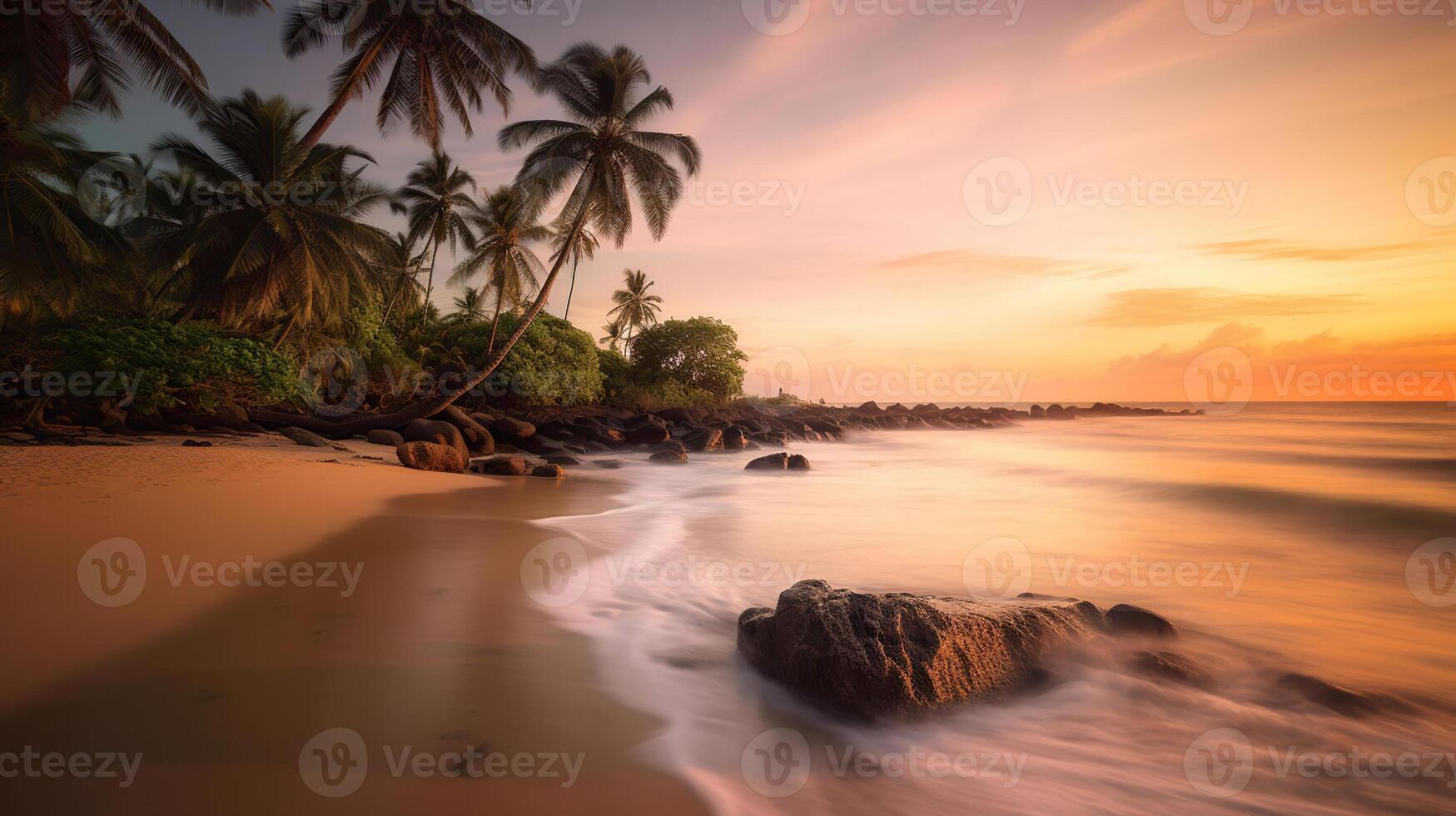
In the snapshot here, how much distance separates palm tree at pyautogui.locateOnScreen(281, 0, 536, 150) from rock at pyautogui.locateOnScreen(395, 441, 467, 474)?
8.68 metres

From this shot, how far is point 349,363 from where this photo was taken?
933 inches

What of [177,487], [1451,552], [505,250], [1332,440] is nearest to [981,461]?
[1451,552]

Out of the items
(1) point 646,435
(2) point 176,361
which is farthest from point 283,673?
(1) point 646,435

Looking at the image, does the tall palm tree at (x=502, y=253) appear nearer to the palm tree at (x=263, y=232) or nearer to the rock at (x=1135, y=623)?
the palm tree at (x=263, y=232)

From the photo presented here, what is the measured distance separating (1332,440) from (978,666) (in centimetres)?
2959

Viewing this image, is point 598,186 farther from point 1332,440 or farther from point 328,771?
point 1332,440

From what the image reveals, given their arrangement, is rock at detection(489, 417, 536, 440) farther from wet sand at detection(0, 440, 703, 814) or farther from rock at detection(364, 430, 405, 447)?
wet sand at detection(0, 440, 703, 814)

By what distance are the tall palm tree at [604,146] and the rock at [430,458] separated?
7.29m

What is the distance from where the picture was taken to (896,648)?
10.7ft

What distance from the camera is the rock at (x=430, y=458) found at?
11.7 m

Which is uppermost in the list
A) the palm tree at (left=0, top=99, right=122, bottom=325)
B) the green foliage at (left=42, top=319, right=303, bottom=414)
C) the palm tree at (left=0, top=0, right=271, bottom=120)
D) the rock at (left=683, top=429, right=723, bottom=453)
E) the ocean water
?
the palm tree at (left=0, top=0, right=271, bottom=120)

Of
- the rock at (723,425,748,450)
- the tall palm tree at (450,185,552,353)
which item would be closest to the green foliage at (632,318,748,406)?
the tall palm tree at (450,185,552,353)

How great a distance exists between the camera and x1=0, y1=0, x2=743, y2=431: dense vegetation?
36.9 ft

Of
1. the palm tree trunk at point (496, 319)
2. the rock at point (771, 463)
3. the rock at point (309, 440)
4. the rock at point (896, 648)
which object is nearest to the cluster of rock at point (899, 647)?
the rock at point (896, 648)
